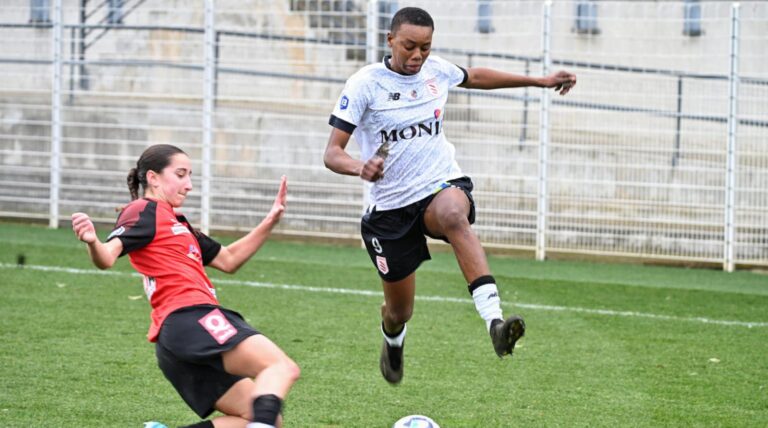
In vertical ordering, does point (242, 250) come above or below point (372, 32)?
below

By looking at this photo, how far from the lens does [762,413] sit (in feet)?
23.4

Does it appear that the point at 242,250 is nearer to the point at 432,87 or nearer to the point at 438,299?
the point at 432,87

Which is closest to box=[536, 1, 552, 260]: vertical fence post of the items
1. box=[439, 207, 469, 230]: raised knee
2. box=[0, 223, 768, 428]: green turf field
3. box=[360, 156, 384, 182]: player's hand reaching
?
box=[0, 223, 768, 428]: green turf field

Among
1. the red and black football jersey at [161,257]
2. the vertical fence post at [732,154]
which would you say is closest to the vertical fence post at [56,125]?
the vertical fence post at [732,154]

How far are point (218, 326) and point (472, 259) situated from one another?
187cm

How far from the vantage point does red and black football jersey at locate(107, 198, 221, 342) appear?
17.1ft

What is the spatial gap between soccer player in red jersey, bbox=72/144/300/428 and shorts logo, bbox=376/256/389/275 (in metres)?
1.72

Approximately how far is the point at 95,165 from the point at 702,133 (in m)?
8.50

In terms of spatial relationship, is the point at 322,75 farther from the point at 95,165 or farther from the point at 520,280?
the point at 520,280

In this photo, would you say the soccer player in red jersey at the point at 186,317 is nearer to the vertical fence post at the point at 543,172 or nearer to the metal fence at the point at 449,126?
the vertical fence post at the point at 543,172

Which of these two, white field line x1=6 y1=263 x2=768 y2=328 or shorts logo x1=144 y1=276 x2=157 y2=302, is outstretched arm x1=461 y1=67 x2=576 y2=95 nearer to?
shorts logo x1=144 y1=276 x2=157 y2=302

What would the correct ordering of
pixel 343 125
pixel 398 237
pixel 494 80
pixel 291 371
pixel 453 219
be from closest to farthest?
pixel 291 371, pixel 453 219, pixel 343 125, pixel 398 237, pixel 494 80

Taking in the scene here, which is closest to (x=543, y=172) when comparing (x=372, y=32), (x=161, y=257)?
(x=372, y=32)

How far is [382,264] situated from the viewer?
7.21 m
